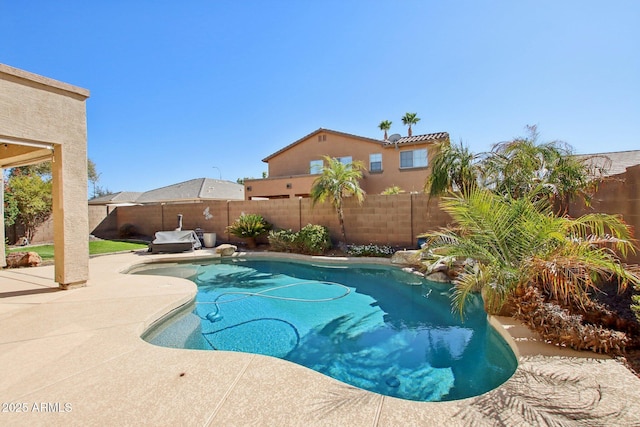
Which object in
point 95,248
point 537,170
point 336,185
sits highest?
point 336,185

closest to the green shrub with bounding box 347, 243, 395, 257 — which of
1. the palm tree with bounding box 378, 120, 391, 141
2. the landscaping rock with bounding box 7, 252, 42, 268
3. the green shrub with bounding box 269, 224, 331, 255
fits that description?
the green shrub with bounding box 269, 224, 331, 255

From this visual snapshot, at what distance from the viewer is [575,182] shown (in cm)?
787

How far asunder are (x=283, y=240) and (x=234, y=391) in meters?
11.5

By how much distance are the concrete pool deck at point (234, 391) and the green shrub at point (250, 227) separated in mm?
11003

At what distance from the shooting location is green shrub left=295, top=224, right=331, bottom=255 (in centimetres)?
1348

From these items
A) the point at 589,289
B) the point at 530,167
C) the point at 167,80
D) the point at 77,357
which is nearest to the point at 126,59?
the point at 167,80

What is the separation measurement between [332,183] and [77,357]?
10902mm

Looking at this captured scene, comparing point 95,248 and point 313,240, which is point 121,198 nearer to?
point 95,248

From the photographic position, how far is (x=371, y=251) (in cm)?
1262

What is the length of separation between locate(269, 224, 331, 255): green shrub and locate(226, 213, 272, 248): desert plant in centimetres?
115

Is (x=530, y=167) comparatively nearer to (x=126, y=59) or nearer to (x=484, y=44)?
(x=484, y=44)

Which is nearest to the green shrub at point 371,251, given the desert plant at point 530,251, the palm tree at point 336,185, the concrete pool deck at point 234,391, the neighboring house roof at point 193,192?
the palm tree at point 336,185

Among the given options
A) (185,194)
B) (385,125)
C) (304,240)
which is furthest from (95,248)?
(385,125)

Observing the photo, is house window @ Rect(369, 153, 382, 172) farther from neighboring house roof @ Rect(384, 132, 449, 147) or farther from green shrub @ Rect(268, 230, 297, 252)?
green shrub @ Rect(268, 230, 297, 252)
